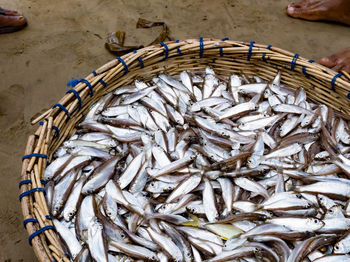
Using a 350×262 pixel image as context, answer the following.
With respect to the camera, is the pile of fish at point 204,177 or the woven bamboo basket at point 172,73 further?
the woven bamboo basket at point 172,73

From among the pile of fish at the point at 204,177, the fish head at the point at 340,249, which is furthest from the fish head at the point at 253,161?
the fish head at the point at 340,249

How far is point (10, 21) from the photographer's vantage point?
337cm

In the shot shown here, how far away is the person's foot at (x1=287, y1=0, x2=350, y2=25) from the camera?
3.76 meters

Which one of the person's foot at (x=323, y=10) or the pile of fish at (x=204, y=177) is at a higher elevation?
the person's foot at (x=323, y=10)

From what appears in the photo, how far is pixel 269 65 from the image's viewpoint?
8.48ft

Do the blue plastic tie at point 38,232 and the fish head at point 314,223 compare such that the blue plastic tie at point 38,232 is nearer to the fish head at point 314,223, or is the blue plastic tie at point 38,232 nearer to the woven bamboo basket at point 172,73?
the woven bamboo basket at point 172,73

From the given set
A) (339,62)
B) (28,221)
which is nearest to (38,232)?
(28,221)

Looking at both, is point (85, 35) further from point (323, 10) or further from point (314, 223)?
point (314, 223)

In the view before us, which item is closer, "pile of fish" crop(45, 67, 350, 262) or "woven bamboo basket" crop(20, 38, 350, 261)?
"pile of fish" crop(45, 67, 350, 262)

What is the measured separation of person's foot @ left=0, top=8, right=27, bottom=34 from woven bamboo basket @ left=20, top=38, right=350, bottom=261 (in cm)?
174

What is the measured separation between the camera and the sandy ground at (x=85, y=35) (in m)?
2.83

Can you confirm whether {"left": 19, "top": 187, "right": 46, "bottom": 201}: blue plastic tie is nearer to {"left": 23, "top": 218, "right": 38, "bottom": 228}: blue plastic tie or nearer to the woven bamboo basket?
the woven bamboo basket

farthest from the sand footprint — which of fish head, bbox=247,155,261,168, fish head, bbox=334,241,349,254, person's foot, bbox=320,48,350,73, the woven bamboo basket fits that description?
person's foot, bbox=320,48,350,73

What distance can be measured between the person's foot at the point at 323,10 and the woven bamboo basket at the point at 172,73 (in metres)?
1.74
